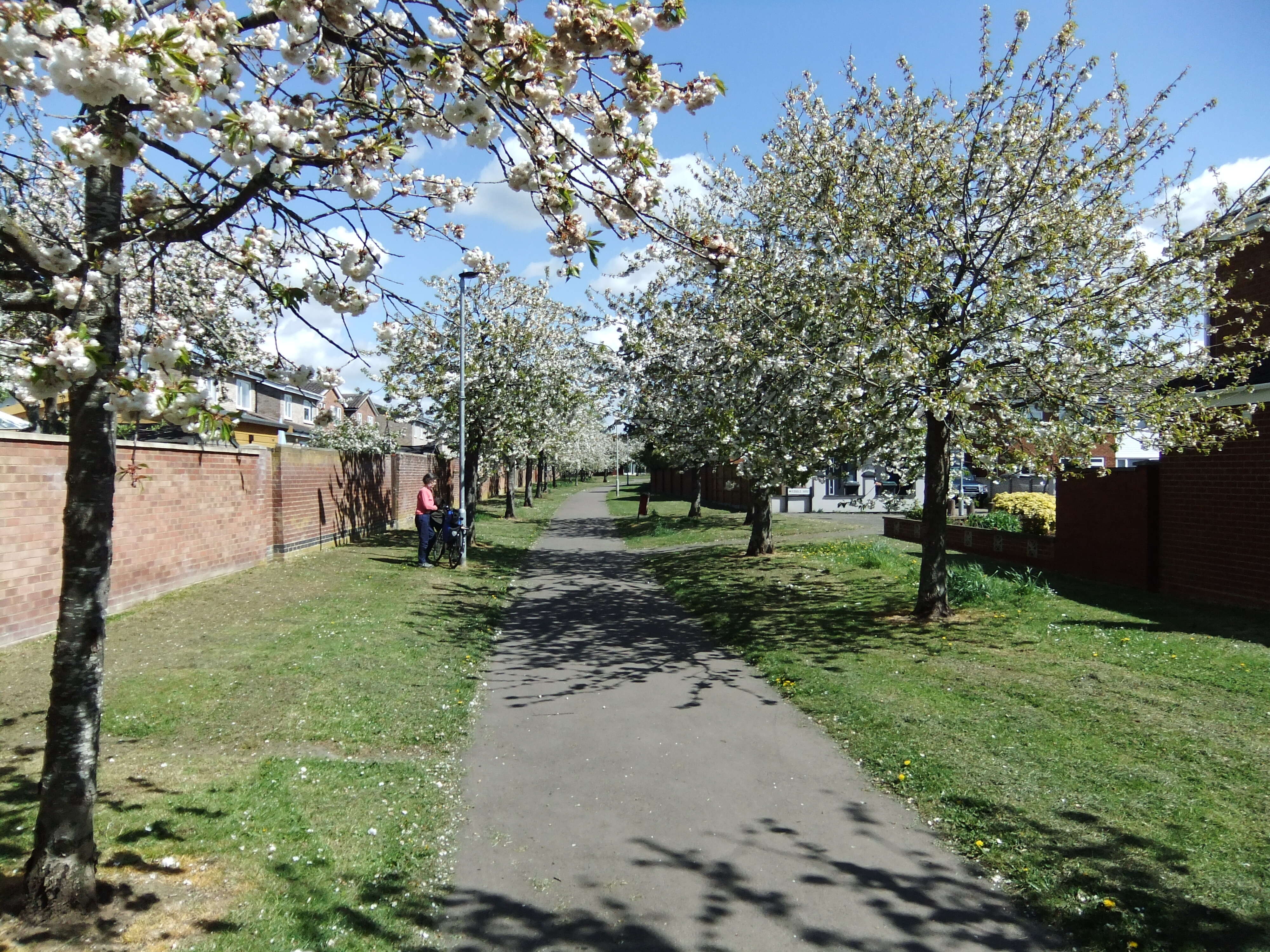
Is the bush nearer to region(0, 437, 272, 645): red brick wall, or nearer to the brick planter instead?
the brick planter

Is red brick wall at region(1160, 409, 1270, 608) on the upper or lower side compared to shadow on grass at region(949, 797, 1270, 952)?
upper

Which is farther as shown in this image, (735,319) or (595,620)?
(735,319)

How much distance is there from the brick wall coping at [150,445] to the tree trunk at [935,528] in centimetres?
759

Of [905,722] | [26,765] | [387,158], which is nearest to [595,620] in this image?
[905,722]

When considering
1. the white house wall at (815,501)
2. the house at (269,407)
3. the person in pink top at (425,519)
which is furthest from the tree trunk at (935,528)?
the white house wall at (815,501)

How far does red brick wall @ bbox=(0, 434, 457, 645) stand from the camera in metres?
7.62

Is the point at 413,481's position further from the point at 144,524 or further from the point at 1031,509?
the point at 1031,509

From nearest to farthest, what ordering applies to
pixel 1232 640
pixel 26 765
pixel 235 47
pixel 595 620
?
pixel 235 47
pixel 26 765
pixel 1232 640
pixel 595 620

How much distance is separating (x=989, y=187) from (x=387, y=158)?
696cm

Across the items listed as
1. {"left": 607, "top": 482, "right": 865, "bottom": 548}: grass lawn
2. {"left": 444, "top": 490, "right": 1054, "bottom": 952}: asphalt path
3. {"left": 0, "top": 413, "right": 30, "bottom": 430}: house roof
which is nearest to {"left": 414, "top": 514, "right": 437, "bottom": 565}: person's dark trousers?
{"left": 0, "top": 413, "right": 30, "bottom": 430}: house roof

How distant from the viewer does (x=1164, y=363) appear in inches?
340

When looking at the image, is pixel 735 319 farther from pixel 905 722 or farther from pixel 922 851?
pixel 922 851

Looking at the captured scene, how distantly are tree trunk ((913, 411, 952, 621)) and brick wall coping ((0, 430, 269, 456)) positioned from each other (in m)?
7.59

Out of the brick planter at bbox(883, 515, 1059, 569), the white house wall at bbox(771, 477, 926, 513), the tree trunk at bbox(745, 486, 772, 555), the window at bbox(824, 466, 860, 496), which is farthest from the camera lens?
the window at bbox(824, 466, 860, 496)
